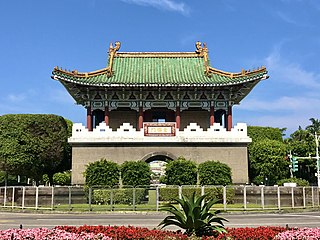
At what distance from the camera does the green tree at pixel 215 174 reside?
30562 millimetres

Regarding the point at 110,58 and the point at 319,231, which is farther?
the point at 110,58

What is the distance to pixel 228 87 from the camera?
34969mm

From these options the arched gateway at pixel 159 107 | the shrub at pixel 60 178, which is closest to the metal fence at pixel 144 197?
the arched gateway at pixel 159 107

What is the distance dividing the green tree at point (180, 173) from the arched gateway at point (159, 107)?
2.74 metres

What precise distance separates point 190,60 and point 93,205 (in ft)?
63.6

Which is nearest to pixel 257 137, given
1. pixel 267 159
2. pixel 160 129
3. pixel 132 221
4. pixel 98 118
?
pixel 267 159

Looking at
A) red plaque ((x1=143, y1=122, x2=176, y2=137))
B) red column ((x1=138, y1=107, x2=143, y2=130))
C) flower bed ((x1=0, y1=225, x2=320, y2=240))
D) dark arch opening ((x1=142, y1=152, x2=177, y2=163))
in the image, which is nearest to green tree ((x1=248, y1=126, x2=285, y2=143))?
red plaque ((x1=143, y1=122, x2=176, y2=137))

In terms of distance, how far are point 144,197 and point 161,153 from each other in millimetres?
6588

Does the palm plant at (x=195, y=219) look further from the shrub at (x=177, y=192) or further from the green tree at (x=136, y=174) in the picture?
the green tree at (x=136, y=174)

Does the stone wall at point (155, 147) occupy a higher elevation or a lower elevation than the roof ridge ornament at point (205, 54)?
lower

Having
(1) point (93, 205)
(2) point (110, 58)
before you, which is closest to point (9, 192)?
(1) point (93, 205)

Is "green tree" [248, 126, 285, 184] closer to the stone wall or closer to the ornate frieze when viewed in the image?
the stone wall

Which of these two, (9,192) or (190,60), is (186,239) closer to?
(9,192)

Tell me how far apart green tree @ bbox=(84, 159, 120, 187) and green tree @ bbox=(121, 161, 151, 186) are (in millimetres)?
744
